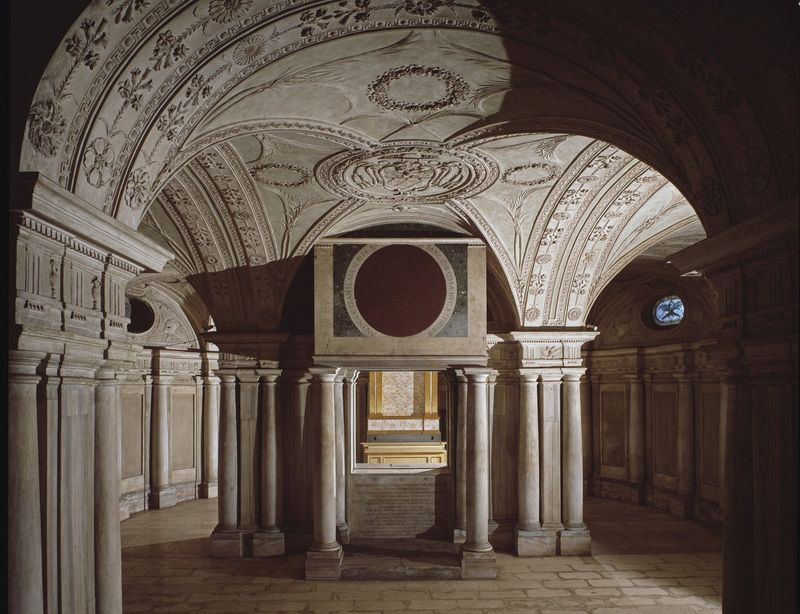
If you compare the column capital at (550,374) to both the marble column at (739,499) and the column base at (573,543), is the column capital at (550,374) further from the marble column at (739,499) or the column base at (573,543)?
the marble column at (739,499)

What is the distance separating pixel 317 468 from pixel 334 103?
6134 mm

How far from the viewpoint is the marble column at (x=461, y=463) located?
11.7 meters

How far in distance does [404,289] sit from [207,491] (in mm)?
9966

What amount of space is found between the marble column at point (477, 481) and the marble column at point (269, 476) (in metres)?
3.37

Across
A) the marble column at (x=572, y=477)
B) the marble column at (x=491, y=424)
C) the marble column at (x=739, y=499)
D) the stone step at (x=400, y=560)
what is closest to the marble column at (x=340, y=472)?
the stone step at (x=400, y=560)

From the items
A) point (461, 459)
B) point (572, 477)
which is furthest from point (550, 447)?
point (461, 459)

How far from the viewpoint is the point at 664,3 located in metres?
4.23

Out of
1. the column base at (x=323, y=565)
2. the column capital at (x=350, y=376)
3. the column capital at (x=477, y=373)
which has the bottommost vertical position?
the column base at (x=323, y=565)

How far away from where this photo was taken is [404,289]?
34.3 ft

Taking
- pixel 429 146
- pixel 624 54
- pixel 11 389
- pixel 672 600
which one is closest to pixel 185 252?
pixel 429 146

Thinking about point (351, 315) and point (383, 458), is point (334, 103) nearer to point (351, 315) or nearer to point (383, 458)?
point (351, 315)

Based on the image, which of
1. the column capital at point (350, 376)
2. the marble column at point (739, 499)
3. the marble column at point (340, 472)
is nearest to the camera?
the marble column at point (739, 499)

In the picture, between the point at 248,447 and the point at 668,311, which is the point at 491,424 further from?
the point at 668,311

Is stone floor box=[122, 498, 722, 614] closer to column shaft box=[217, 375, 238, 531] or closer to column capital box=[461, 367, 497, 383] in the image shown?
column shaft box=[217, 375, 238, 531]
